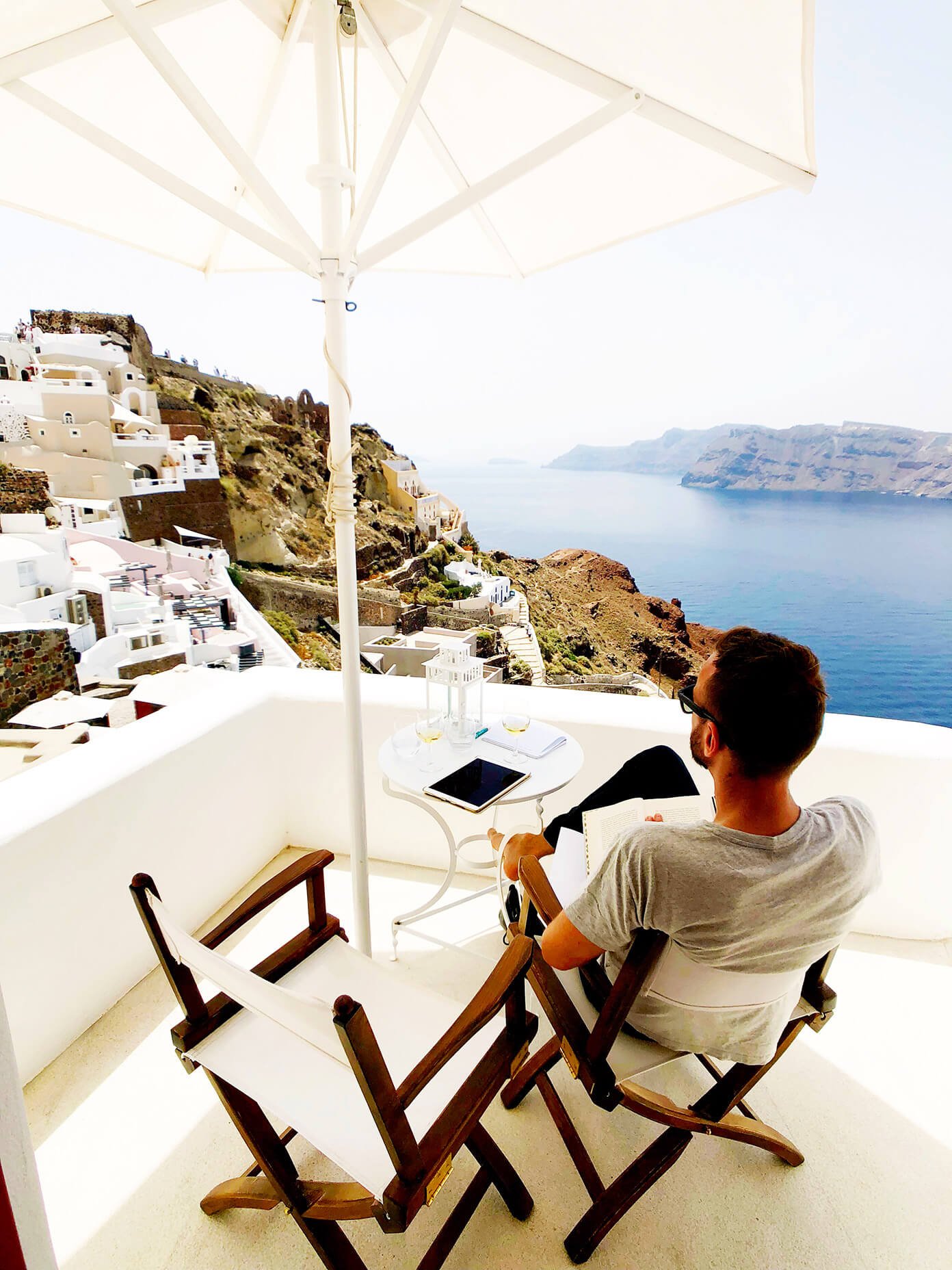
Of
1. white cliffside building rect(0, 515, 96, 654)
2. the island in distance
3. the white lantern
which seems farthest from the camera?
the island in distance

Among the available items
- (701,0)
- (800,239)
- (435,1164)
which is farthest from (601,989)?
(800,239)

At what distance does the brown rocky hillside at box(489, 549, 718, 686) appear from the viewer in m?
20.7

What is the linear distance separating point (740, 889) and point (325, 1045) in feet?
1.98

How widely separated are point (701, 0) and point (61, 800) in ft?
7.07

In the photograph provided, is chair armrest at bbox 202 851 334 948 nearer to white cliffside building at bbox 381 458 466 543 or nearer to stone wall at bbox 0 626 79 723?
stone wall at bbox 0 626 79 723

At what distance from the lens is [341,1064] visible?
2.62 feet

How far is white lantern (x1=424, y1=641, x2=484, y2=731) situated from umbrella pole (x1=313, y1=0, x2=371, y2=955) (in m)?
0.35

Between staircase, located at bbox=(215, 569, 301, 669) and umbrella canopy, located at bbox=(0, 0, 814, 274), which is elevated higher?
umbrella canopy, located at bbox=(0, 0, 814, 274)

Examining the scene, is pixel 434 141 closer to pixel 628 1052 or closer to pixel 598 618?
pixel 628 1052

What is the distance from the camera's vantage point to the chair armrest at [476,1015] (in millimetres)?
878

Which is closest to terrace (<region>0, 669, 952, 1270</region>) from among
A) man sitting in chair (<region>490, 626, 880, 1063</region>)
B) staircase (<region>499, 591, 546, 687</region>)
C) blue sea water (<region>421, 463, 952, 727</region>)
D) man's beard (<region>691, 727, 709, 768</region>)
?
man sitting in chair (<region>490, 626, 880, 1063</region>)

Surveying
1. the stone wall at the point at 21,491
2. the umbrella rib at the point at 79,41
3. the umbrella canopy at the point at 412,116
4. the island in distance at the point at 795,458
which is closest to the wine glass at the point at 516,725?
the umbrella canopy at the point at 412,116

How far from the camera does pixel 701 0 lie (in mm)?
1081

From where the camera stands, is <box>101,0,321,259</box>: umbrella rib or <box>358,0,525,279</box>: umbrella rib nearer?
<box>101,0,321,259</box>: umbrella rib
